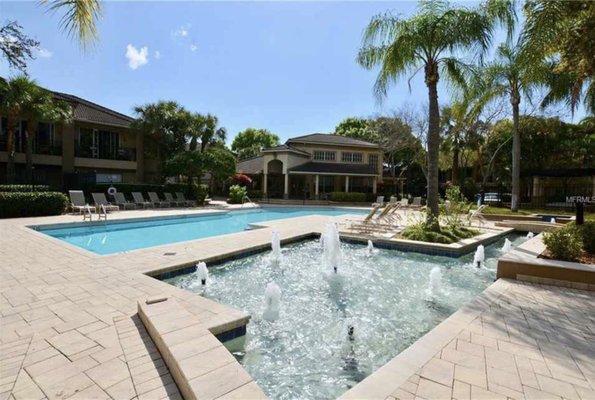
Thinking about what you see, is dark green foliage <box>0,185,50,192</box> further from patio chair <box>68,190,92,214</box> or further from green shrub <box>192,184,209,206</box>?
green shrub <box>192,184,209,206</box>

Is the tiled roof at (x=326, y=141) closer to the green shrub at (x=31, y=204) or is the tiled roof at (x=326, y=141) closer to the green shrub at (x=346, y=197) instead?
the green shrub at (x=346, y=197)

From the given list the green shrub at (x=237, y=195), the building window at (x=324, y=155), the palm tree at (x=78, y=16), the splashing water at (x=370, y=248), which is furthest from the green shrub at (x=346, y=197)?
the palm tree at (x=78, y=16)

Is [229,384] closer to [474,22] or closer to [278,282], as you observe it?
[278,282]

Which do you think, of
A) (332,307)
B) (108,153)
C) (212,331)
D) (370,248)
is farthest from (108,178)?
(212,331)

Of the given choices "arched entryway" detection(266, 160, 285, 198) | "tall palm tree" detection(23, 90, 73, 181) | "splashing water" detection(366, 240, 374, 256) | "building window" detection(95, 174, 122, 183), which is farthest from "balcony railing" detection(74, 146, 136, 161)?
"splashing water" detection(366, 240, 374, 256)

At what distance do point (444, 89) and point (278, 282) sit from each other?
9964mm

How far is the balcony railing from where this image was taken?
80.5 feet

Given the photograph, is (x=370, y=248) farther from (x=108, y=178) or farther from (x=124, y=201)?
(x=108, y=178)

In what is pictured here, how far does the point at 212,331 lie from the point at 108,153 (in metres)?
26.1

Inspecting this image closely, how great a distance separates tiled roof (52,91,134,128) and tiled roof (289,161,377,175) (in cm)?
1487

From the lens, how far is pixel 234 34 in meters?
16.1

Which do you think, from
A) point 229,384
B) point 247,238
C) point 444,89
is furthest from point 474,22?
point 229,384

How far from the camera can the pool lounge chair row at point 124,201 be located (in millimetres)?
17469

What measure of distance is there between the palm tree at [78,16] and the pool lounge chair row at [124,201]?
13894mm
